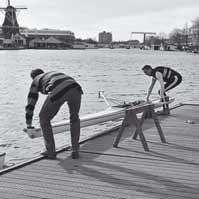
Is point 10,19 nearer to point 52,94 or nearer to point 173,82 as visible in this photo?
point 173,82

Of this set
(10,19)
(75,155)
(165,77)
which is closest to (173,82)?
(165,77)

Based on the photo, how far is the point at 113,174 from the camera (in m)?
5.82

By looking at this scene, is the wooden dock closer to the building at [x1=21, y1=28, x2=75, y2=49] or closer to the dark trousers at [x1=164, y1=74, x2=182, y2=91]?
the dark trousers at [x1=164, y1=74, x2=182, y2=91]

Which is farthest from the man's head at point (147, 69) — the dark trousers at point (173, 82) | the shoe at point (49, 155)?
the shoe at point (49, 155)

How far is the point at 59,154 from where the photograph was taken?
273 inches

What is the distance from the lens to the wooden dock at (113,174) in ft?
16.6

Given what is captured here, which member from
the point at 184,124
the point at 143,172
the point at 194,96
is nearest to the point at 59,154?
the point at 143,172

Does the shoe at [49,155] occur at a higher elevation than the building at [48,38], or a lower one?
lower

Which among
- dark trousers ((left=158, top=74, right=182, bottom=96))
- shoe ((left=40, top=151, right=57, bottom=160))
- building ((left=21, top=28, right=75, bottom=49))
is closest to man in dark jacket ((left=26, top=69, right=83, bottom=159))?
shoe ((left=40, top=151, right=57, bottom=160))

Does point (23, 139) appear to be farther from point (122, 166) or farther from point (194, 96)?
point (194, 96)

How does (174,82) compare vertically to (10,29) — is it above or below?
below

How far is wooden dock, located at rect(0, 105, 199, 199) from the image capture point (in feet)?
16.6

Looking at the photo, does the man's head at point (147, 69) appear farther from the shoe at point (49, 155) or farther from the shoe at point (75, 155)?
the shoe at point (49, 155)

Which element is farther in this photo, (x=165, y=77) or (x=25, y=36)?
(x=25, y=36)
